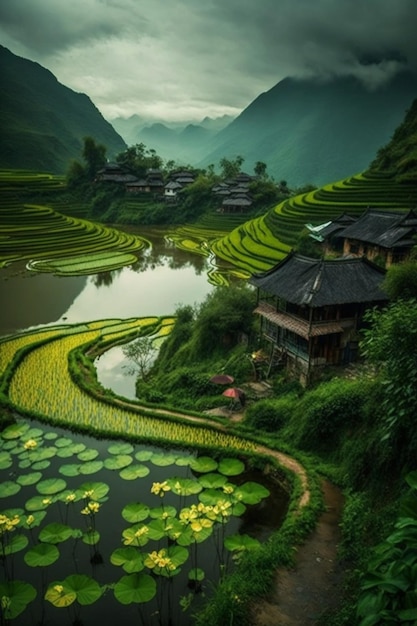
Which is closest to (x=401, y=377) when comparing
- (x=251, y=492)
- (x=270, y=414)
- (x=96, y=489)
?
(x=251, y=492)

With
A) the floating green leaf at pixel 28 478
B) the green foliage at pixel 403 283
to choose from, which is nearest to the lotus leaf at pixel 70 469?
the floating green leaf at pixel 28 478

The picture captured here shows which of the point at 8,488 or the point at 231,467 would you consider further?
the point at 231,467

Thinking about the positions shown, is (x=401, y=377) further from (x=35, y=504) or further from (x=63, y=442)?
(x=63, y=442)

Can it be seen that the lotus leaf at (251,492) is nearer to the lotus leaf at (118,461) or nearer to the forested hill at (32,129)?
the lotus leaf at (118,461)

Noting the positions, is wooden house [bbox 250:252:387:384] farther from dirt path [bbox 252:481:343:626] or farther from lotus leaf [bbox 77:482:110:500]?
lotus leaf [bbox 77:482:110:500]

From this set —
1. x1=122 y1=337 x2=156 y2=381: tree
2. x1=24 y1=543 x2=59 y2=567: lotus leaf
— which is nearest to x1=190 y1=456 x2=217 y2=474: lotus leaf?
x1=24 y1=543 x2=59 y2=567: lotus leaf
